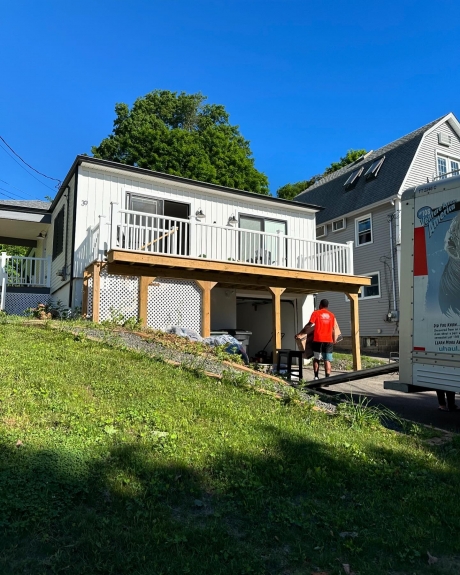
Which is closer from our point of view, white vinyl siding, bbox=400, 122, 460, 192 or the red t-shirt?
the red t-shirt

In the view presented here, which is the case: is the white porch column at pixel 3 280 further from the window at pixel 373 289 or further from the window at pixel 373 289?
the window at pixel 373 289

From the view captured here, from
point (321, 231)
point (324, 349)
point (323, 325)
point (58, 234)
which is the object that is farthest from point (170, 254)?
point (321, 231)

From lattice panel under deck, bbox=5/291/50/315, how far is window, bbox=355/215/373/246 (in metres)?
14.3

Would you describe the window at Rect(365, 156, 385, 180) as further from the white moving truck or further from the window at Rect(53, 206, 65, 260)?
the white moving truck

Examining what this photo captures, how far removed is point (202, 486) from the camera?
3.39 metres

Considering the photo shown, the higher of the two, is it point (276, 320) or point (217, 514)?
point (276, 320)

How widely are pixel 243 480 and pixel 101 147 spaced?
32.9m

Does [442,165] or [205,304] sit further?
[442,165]

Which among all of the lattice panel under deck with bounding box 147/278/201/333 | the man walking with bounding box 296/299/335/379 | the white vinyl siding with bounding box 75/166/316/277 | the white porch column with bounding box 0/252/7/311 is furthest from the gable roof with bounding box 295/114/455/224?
the white porch column with bounding box 0/252/7/311

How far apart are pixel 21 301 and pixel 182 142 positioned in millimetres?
20848

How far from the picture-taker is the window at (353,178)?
2338 cm

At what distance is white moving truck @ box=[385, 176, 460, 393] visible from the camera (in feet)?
18.2

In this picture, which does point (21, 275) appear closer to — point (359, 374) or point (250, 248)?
point (250, 248)

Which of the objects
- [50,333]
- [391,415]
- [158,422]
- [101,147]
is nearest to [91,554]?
[158,422]
